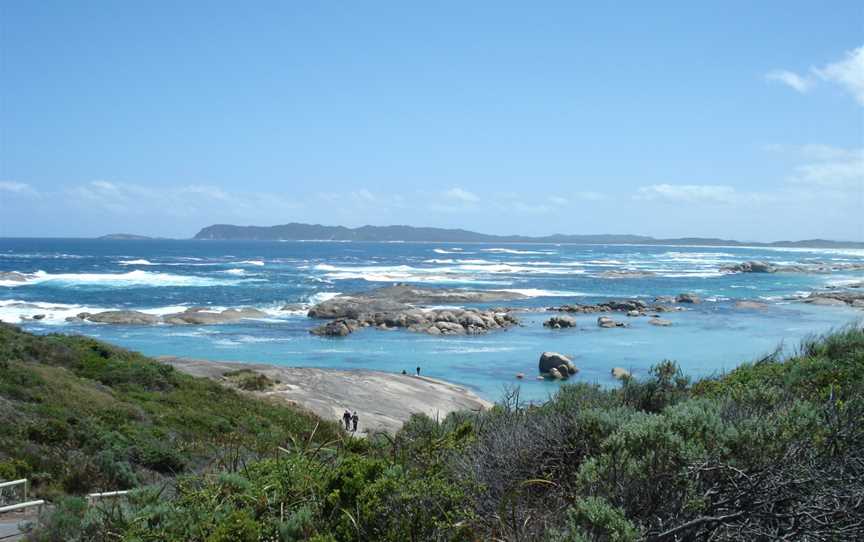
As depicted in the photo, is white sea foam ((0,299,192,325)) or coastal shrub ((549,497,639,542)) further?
white sea foam ((0,299,192,325))

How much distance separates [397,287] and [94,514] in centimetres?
6757

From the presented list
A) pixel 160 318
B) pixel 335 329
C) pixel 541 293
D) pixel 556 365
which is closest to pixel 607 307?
pixel 541 293

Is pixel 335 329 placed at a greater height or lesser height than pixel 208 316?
lesser

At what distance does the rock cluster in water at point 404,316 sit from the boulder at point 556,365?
14354mm

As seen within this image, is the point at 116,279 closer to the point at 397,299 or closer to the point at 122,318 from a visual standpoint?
the point at 122,318

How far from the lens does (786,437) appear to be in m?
4.63

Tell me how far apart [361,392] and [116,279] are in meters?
65.3

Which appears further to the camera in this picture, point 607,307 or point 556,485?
point 607,307

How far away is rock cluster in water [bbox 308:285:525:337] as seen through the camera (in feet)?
167

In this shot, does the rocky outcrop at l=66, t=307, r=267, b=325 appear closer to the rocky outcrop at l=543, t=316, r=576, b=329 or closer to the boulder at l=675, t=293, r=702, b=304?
the rocky outcrop at l=543, t=316, r=576, b=329

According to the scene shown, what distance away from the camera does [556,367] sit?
35312 millimetres

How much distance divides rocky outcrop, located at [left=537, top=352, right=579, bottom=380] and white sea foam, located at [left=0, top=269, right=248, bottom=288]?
54335mm

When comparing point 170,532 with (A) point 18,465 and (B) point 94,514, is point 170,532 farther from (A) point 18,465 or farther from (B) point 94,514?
(A) point 18,465

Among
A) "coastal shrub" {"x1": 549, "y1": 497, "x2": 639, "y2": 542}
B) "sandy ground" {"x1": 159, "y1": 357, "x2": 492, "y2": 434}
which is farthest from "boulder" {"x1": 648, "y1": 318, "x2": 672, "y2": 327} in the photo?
"coastal shrub" {"x1": 549, "y1": 497, "x2": 639, "y2": 542}
